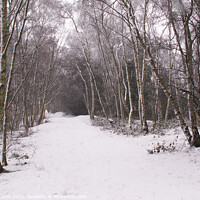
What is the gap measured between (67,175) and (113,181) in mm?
1089

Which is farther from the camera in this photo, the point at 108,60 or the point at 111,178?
the point at 108,60

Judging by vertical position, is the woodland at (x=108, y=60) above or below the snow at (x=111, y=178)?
above

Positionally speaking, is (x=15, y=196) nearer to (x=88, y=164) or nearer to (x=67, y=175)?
(x=67, y=175)

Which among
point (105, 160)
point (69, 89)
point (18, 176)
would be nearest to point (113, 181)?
A: point (105, 160)

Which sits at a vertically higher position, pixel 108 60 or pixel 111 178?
pixel 108 60

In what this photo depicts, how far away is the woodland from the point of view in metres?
4.66

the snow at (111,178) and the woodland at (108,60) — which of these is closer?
the snow at (111,178)

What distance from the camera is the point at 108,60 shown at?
1343 centimetres

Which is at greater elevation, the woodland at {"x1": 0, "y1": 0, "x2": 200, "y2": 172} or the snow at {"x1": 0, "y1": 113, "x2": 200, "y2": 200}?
the woodland at {"x1": 0, "y1": 0, "x2": 200, "y2": 172}

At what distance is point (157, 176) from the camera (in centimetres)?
349

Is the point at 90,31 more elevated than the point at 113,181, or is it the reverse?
the point at 90,31

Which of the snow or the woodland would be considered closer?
the snow

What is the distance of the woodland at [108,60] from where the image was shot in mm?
4656

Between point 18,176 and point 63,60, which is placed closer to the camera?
point 18,176
